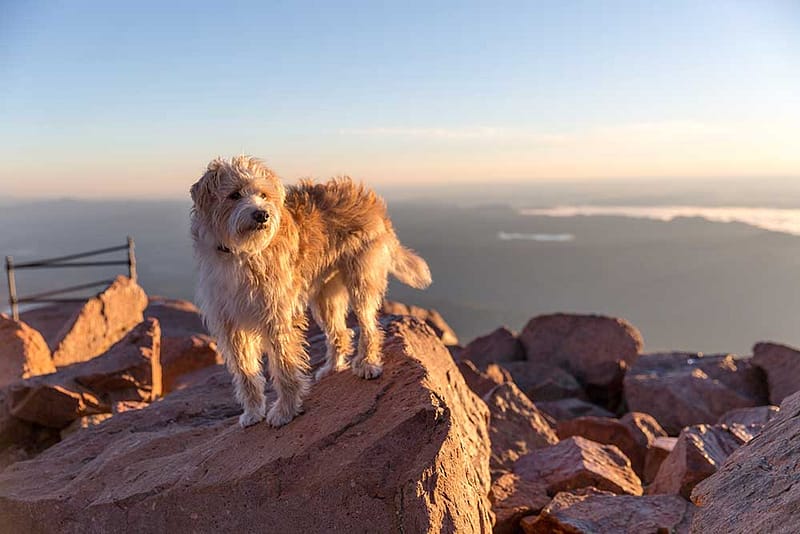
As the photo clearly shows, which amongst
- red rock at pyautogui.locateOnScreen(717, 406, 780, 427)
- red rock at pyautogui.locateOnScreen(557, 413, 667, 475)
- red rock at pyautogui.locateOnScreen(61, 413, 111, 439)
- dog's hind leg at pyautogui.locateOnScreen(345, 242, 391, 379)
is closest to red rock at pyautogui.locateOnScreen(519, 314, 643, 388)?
red rock at pyautogui.locateOnScreen(557, 413, 667, 475)

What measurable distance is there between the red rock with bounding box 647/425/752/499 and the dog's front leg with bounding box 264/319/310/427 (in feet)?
13.0

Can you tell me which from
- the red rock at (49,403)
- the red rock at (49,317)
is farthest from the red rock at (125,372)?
the red rock at (49,317)

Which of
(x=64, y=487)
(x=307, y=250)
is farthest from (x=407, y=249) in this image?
(x=64, y=487)

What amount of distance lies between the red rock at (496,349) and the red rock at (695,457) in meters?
7.44

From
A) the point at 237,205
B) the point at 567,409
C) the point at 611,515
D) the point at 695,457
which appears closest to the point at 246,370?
the point at 237,205

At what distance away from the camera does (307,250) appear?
5.38 m

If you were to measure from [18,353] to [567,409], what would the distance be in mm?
9690

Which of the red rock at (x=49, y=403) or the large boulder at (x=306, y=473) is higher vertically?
the large boulder at (x=306, y=473)

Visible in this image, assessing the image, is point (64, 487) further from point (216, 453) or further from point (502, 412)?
point (502, 412)

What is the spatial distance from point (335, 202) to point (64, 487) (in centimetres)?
359

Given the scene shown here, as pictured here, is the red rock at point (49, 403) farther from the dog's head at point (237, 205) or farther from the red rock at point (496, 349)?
the red rock at point (496, 349)

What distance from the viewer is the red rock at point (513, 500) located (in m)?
5.93

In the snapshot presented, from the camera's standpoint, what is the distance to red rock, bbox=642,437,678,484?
26.7 feet

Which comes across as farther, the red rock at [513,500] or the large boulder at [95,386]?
the large boulder at [95,386]
